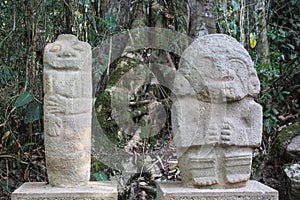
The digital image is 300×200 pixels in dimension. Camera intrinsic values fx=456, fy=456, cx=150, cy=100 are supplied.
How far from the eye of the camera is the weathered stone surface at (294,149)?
4.74 m

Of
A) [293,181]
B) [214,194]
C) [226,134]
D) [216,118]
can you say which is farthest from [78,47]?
[293,181]

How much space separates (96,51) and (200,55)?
6.56 feet

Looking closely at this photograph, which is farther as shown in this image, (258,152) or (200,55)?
(258,152)

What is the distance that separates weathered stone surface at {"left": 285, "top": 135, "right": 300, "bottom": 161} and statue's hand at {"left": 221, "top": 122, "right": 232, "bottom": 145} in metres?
1.33

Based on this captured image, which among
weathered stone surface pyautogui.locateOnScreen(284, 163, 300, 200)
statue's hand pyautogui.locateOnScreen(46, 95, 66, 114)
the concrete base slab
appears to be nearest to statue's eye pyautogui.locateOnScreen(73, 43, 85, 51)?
statue's hand pyautogui.locateOnScreen(46, 95, 66, 114)

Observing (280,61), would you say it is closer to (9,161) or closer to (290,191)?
(290,191)

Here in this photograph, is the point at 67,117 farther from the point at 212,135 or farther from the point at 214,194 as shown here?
the point at 214,194

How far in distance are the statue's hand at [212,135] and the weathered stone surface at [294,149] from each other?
141 cm

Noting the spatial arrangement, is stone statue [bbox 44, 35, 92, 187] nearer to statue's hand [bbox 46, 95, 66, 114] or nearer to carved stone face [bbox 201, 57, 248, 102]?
statue's hand [bbox 46, 95, 66, 114]

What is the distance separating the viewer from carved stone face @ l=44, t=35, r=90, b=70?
386 cm

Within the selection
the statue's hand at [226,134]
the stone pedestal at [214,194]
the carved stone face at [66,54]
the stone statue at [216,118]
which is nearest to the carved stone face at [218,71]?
the stone statue at [216,118]

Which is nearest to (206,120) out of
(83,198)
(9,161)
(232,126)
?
(232,126)

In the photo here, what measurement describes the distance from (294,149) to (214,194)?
1500 millimetres

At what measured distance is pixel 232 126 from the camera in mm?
3783
